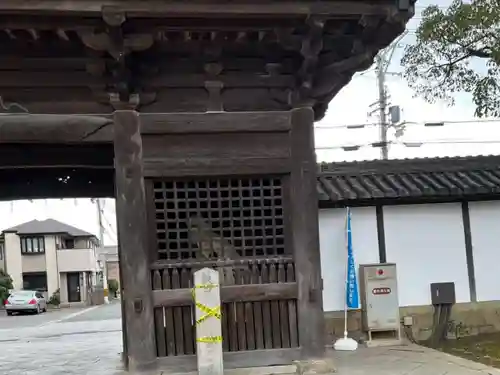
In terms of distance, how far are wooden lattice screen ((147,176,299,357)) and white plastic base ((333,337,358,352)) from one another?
2.06m

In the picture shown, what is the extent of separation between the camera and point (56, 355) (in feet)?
39.2

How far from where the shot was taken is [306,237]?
750cm

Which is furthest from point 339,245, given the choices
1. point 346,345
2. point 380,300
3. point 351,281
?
point 346,345

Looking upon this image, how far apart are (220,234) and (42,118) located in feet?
8.49

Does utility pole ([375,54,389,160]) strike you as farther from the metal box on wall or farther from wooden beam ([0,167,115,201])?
wooden beam ([0,167,115,201])

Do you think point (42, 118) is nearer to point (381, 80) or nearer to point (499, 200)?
point (499, 200)

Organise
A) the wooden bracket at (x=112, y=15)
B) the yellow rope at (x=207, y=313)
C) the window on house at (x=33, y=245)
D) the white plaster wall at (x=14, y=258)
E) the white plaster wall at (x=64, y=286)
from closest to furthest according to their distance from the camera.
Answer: the wooden bracket at (x=112, y=15), the yellow rope at (x=207, y=313), the white plaster wall at (x=14, y=258), the white plaster wall at (x=64, y=286), the window on house at (x=33, y=245)

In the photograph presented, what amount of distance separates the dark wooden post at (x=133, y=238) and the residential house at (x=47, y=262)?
131 feet

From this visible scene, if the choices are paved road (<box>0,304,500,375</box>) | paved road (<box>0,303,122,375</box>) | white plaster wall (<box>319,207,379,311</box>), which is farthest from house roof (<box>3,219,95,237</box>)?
white plaster wall (<box>319,207,379,311</box>)

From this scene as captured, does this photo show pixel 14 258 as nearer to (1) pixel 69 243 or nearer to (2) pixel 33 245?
(2) pixel 33 245

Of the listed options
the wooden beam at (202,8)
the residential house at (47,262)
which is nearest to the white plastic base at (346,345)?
the wooden beam at (202,8)

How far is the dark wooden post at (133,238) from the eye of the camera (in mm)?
7102

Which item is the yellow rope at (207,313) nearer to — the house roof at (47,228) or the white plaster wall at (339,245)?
the white plaster wall at (339,245)

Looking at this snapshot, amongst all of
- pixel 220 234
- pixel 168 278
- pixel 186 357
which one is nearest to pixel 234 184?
pixel 220 234
